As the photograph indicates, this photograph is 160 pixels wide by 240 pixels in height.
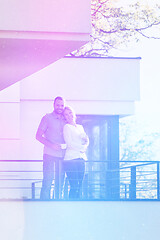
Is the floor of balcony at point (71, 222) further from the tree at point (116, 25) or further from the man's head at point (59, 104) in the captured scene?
the tree at point (116, 25)

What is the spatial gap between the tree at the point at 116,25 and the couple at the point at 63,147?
11.7m

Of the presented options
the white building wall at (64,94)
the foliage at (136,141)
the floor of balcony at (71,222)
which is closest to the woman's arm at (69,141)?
the floor of balcony at (71,222)

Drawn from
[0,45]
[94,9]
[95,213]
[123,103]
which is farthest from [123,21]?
[0,45]

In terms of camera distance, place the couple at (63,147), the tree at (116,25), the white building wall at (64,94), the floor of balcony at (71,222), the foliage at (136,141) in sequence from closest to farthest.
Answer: the couple at (63,147)
the floor of balcony at (71,222)
the white building wall at (64,94)
the tree at (116,25)
the foliage at (136,141)

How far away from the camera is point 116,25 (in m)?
20.7

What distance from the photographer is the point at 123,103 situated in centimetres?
1428

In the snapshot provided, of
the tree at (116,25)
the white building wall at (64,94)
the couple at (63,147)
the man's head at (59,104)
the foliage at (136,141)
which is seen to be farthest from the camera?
the foliage at (136,141)

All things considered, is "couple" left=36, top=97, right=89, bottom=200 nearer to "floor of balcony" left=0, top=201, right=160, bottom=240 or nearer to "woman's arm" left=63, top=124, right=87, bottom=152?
"woman's arm" left=63, top=124, right=87, bottom=152

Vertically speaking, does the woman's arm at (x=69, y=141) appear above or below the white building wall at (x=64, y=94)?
below

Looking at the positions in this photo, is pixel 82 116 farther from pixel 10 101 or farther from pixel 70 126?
pixel 70 126

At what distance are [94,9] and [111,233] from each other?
12.0 m

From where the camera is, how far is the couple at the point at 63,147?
28.8 ft

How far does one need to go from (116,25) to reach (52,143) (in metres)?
12.4

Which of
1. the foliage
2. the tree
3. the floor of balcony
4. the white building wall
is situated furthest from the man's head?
the foliage
